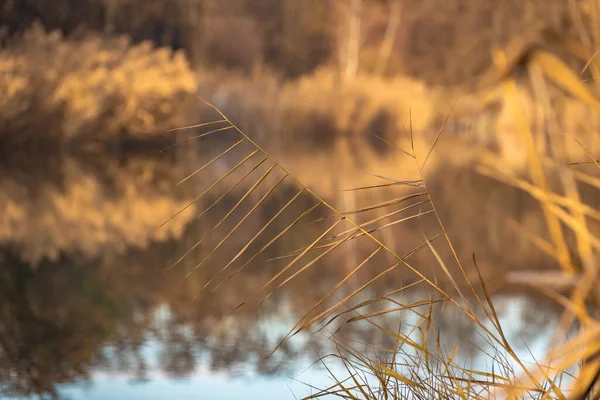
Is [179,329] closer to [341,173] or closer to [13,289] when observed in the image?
[13,289]

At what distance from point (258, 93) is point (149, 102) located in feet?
8.54

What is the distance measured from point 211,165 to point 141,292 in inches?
199

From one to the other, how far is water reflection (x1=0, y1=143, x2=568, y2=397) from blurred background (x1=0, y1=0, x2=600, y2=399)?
0.01 metres

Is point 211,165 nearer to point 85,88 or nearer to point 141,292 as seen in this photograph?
point 85,88

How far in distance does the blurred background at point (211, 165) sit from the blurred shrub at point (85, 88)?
2 centimetres

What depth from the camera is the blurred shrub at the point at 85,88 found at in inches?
370

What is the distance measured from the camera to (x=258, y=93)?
44.2ft

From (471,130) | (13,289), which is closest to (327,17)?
(471,130)

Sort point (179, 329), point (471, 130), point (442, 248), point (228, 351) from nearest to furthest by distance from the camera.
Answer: point (228, 351) < point (179, 329) < point (442, 248) < point (471, 130)

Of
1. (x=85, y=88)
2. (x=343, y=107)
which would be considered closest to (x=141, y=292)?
(x=85, y=88)

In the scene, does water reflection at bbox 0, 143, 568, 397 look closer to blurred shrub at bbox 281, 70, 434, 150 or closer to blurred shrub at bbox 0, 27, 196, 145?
blurred shrub at bbox 0, 27, 196, 145

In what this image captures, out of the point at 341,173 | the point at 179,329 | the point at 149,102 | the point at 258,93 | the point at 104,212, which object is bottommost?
the point at 179,329

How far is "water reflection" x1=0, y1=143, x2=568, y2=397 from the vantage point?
273 cm

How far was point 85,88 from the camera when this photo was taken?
1003 cm
